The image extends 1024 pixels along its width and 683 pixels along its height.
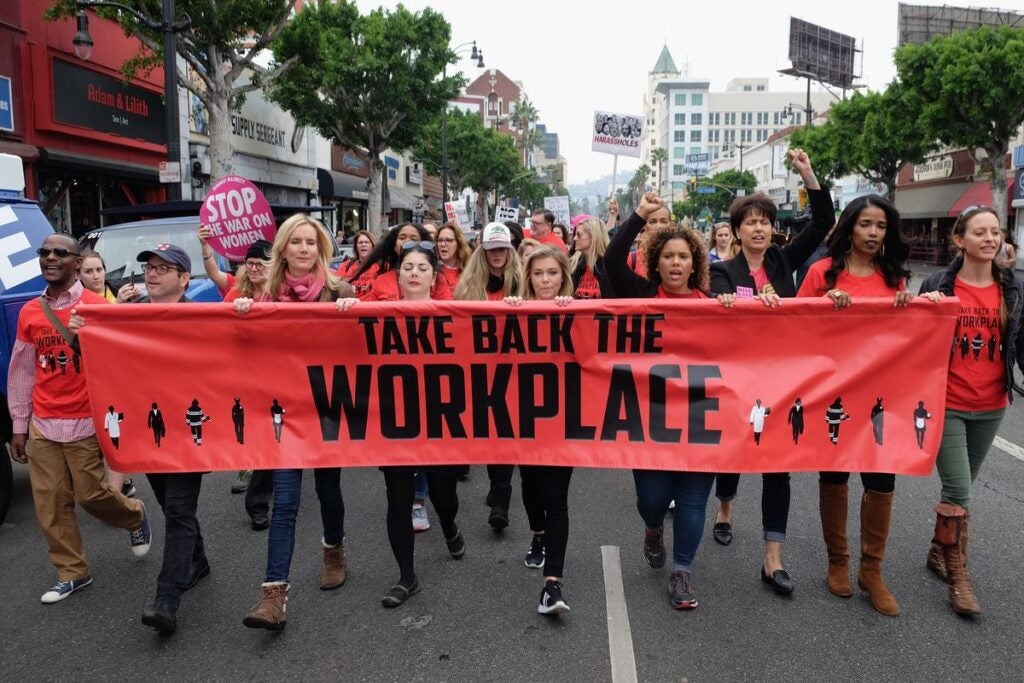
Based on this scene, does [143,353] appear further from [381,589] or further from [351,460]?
[381,589]

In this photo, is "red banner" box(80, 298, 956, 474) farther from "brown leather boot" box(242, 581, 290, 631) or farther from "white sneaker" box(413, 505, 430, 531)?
"white sneaker" box(413, 505, 430, 531)

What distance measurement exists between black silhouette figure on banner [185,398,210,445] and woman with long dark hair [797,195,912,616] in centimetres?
305

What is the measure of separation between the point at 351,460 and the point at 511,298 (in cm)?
111

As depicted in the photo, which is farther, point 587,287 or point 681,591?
point 587,287

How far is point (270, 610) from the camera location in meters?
3.61

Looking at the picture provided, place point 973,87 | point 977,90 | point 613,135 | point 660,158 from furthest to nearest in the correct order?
point 660,158, point 977,90, point 973,87, point 613,135

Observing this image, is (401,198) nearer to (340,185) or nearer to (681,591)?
(340,185)

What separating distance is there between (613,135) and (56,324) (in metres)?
9.39

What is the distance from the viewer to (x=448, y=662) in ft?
11.2

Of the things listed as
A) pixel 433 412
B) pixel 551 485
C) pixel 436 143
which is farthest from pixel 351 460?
pixel 436 143

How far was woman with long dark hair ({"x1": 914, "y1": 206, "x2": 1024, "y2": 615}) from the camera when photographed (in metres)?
3.90

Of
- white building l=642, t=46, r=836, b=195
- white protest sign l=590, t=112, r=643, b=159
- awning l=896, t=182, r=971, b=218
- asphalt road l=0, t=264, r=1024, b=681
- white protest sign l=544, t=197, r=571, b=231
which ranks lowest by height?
asphalt road l=0, t=264, r=1024, b=681

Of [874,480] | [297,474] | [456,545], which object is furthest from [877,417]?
[297,474]

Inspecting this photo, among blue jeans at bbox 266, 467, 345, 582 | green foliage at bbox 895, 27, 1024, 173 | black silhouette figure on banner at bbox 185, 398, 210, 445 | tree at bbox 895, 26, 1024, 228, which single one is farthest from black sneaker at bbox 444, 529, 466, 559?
green foliage at bbox 895, 27, 1024, 173
